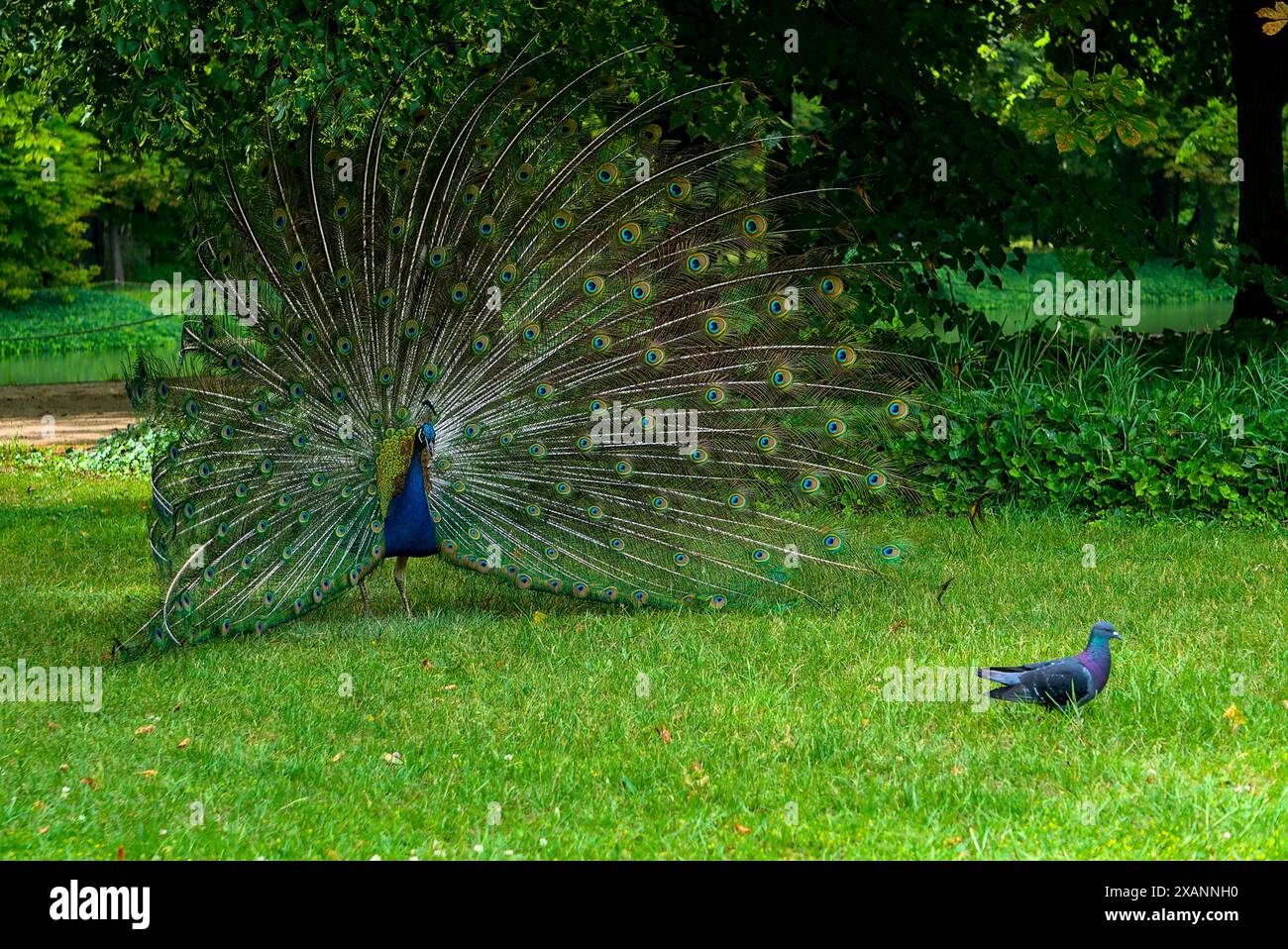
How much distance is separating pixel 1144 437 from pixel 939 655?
4.51 meters

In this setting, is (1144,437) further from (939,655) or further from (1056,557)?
(939,655)

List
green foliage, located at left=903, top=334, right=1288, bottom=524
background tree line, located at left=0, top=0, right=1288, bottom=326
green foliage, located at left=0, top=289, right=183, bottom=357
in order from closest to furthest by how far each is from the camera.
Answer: background tree line, located at left=0, top=0, right=1288, bottom=326
green foliage, located at left=903, top=334, right=1288, bottom=524
green foliage, located at left=0, top=289, right=183, bottom=357

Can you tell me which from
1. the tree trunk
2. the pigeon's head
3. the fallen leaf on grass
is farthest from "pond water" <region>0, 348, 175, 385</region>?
the fallen leaf on grass

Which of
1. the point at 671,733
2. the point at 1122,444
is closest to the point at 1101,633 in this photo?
the point at 671,733

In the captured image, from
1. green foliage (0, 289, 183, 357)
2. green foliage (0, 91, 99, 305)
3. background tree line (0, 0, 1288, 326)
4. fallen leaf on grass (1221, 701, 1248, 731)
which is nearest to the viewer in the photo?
fallen leaf on grass (1221, 701, 1248, 731)

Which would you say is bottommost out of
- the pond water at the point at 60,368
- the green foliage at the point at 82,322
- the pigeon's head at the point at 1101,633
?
the pigeon's head at the point at 1101,633

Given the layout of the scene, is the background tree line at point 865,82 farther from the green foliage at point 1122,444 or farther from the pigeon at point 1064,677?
the pigeon at point 1064,677

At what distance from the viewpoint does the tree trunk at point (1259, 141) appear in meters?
14.3

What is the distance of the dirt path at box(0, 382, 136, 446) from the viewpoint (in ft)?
55.7

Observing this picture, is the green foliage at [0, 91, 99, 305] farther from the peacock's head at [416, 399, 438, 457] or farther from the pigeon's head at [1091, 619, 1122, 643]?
the pigeon's head at [1091, 619, 1122, 643]

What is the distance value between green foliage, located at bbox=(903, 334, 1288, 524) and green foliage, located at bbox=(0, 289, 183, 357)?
24849 millimetres

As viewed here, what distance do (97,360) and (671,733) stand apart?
27.0 meters

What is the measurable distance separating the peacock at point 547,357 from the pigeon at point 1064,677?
1.89 metres

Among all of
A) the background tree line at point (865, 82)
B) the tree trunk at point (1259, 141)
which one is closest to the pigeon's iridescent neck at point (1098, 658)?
the background tree line at point (865, 82)
